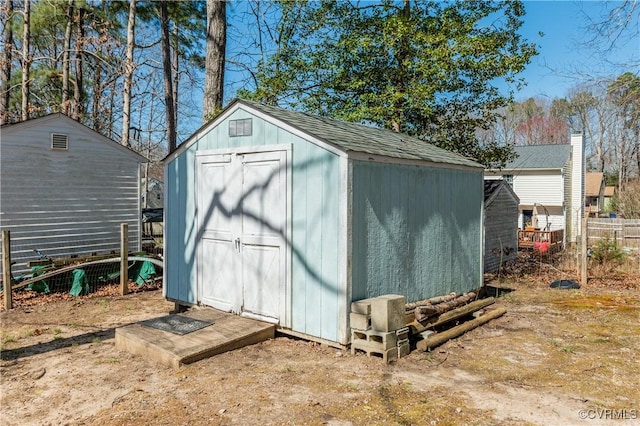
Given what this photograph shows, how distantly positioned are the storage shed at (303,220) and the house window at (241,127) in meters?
0.02

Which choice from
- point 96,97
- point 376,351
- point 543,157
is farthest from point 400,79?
point 543,157

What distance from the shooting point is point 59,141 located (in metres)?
10.2

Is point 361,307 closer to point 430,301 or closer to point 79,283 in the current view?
point 430,301

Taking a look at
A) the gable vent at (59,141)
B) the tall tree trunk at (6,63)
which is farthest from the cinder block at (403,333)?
the tall tree trunk at (6,63)

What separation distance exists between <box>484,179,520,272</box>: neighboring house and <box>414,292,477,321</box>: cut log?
451 cm

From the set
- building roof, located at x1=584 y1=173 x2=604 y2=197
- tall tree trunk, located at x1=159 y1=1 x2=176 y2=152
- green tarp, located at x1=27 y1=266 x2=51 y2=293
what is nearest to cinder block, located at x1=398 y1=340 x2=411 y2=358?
green tarp, located at x1=27 y1=266 x2=51 y2=293

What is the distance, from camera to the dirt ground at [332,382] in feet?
12.7

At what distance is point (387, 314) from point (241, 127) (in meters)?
3.31

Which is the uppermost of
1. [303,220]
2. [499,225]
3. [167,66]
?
[167,66]

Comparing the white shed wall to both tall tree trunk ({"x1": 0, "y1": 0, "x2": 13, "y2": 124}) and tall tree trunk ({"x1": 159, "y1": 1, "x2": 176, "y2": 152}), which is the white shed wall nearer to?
tall tree trunk ({"x1": 159, "y1": 1, "x2": 176, "y2": 152})

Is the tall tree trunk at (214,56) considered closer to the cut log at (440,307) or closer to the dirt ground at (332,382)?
the dirt ground at (332,382)

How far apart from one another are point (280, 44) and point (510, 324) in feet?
37.2

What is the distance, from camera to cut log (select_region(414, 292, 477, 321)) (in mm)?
6039

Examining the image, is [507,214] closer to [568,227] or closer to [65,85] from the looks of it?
[568,227]
